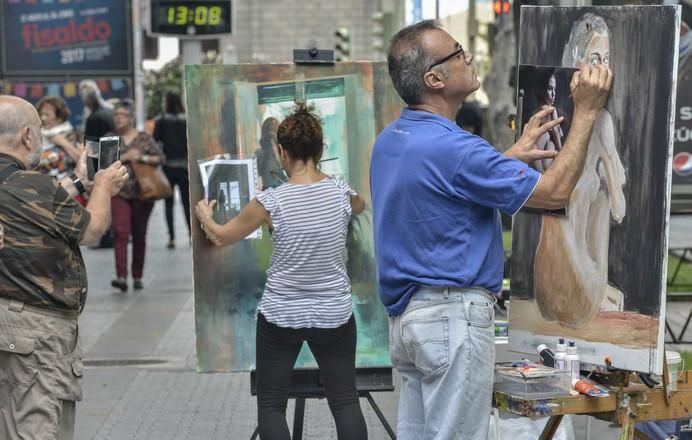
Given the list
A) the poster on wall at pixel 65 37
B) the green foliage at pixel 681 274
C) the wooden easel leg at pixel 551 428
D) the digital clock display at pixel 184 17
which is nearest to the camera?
the wooden easel leg at pixel 551 428

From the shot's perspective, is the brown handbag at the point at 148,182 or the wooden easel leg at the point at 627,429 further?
the brown handbag at the point at 148,182

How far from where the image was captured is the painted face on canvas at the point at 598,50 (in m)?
3.95

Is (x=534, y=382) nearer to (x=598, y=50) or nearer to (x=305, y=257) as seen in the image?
(x=598, y=50)

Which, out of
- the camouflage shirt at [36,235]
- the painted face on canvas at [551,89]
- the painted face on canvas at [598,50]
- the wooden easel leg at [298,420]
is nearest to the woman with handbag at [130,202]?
the wooden easel leg at [298,420]

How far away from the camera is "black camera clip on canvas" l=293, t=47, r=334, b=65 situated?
5.77m

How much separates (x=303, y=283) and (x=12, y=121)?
4.39 feet

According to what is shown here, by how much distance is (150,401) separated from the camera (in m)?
7.63

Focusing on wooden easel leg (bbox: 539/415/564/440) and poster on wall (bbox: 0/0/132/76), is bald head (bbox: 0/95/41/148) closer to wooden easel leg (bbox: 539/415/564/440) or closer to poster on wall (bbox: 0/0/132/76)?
wooden easel leg (bbox: 539/415/564/440)

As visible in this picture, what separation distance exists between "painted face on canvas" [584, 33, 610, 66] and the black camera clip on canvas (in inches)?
76.0

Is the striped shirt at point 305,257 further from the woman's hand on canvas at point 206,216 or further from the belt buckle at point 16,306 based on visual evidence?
the belt buckle at point 16,306

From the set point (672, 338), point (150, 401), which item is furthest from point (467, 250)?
point (672, 338)

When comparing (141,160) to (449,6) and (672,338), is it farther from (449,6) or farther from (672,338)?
(672,338)

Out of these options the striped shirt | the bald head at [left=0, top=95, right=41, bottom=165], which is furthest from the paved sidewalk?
the bald head at [left=0, top=95, right=41, bottom=165]

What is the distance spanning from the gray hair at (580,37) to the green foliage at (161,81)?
3253cm
